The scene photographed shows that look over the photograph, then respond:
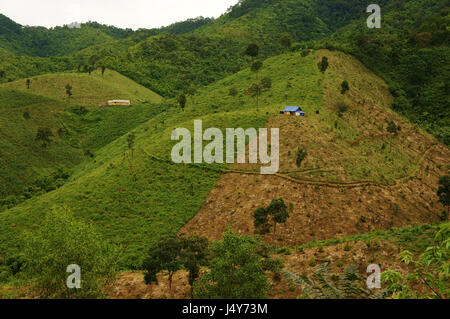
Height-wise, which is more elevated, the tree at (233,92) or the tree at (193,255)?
the tree at (233,92)

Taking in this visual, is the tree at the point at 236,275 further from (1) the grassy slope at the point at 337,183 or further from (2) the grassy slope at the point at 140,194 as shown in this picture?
(2) the grassy slope at the point at 140,194

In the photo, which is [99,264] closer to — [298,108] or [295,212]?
[295,212]

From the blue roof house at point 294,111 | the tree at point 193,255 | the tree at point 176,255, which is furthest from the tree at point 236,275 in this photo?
the blue roof house at point 294,111

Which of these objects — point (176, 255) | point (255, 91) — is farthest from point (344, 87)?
point (176, 255)

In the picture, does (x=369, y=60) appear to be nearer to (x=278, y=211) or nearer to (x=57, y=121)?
(x=278, y=211)

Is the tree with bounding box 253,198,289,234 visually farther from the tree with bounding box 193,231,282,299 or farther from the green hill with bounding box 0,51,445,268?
the tree with bounding box 193,231,282,299
